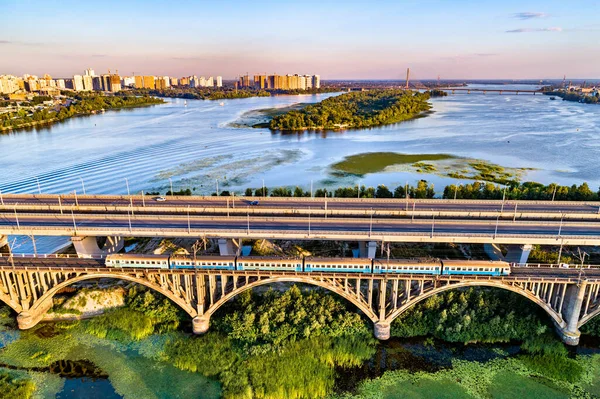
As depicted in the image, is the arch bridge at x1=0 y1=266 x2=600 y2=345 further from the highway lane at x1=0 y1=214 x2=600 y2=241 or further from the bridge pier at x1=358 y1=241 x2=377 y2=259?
the highway lane at x1=0 y1=214 x2=600 y2=241

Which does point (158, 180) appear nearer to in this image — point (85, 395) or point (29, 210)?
point (29, 210)

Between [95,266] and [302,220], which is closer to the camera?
[95,266]

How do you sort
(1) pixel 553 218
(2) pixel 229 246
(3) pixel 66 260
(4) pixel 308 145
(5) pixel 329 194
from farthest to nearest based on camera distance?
(4) pixel 308 145, (5) pixel 329 194, (1) pixel 553 218, (2) pixel 229 246, (3) pixel 66 260

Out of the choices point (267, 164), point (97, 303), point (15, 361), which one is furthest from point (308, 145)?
point (15, 361)

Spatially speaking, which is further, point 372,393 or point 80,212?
point 80,212

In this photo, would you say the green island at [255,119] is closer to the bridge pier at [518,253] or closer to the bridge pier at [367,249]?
the bridge pier at [367,249]

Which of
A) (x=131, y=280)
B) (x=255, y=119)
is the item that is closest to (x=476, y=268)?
(x=131, y=280)

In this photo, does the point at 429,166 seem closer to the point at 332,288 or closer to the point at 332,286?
the point at 332,286
